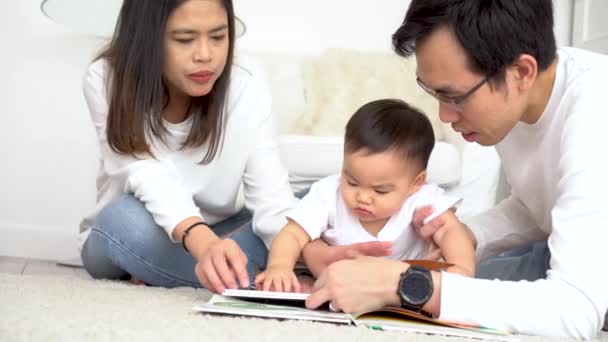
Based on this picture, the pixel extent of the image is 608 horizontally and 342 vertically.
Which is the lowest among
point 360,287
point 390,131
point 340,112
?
point 340,112

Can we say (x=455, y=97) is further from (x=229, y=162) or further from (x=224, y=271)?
(x=229, y=162)

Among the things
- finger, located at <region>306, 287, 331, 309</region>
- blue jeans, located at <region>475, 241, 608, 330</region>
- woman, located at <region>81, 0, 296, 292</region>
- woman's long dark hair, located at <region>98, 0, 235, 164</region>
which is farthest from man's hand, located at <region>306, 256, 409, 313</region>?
woman's long dark hair, located at <region>98, 0, 235, 164</region>

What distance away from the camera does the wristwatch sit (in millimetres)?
1093

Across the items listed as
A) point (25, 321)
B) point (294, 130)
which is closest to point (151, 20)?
point (25, 321)

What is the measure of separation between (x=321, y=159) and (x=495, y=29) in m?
1.60

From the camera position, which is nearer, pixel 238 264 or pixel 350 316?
pixel 350 316

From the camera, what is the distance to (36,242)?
3.49 metres

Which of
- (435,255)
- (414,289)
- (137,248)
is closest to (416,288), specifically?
(414,289)

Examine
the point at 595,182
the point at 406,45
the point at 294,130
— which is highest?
the point at 406,45

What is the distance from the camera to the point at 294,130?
3.15 meters

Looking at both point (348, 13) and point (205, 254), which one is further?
point (348, 13)

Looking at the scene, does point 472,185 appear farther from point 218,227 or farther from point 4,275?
point 4,275

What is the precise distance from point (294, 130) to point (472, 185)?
796 mm

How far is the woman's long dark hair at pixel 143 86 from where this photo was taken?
1627 millimetres
